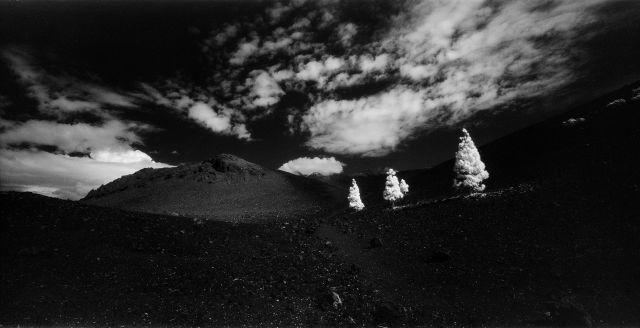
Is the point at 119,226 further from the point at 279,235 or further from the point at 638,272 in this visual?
the point at 638,272

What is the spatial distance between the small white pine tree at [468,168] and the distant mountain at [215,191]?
4545 centimetres

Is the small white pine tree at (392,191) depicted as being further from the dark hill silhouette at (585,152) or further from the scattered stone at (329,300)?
the scattered stone at (329,300)

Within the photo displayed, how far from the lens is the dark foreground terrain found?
11203 mm

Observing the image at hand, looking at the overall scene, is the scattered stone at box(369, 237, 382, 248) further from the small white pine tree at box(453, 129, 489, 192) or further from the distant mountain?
the distant mountain

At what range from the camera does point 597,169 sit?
87.9ft

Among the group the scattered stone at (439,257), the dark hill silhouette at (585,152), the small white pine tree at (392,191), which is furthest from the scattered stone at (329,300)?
the small white pine tree at (392,191)

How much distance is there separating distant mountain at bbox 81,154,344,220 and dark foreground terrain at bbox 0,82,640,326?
54306mm

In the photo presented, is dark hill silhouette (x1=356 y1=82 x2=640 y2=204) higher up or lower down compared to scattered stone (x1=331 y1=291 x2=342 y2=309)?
higher up

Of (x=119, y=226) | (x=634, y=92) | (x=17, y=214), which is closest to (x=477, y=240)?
(x=119, y=226)

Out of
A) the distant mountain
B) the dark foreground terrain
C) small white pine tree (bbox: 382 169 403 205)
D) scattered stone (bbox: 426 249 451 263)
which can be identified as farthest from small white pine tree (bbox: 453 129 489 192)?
the distant mountain

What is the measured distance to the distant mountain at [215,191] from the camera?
82.8m

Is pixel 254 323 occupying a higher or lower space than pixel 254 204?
lower

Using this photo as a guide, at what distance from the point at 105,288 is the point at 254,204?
75551 millimetres

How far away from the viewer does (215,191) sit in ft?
318
